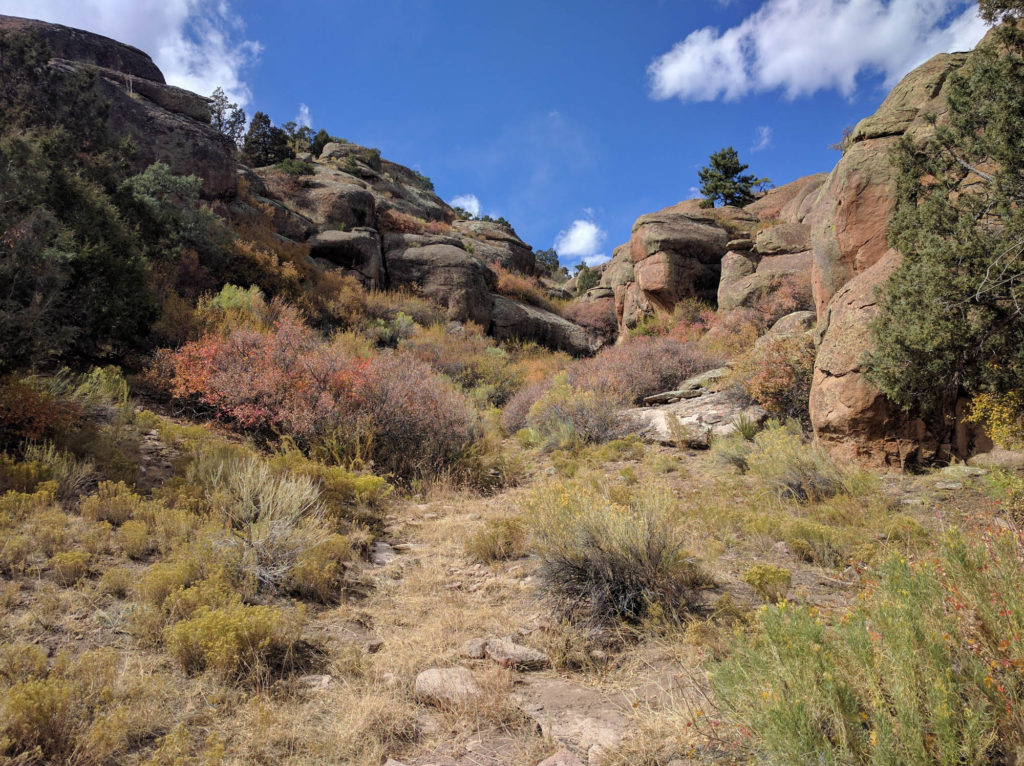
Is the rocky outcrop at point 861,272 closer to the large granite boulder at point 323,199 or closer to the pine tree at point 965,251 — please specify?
the pine tree at point 965,251

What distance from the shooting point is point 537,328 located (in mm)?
21344

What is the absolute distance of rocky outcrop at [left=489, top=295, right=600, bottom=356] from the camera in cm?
2089

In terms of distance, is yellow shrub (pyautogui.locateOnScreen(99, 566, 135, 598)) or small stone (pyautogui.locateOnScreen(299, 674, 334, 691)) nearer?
small stone (pyautogui.locateOnScreen(299, 674, 334, 691))

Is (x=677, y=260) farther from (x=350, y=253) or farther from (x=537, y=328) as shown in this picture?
(x=350, y=253)

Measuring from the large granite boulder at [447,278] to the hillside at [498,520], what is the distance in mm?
6794

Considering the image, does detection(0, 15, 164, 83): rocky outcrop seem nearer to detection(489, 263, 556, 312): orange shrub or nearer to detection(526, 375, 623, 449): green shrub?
detection(489, 263, 556, 312): orange shrub

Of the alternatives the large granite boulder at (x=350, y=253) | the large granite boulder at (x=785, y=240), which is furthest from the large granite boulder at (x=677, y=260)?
the large granite boulder at (x=350, y=253)

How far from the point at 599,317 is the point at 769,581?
20370 millimetres

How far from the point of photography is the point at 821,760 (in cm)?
173

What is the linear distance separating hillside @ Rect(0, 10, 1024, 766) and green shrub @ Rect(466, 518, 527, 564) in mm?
23

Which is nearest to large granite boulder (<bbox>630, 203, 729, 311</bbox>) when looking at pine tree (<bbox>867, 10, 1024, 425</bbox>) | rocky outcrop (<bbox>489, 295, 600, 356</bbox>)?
rocky outcrop (<bbox>489, 295, 600, 356</bbox>)

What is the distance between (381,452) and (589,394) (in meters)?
4.35

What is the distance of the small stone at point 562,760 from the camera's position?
90.1 inches

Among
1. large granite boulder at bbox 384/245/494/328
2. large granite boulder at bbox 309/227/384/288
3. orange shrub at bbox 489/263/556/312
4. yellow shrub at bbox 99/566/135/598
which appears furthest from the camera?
orange shrub at bbox 489/263/556/312
